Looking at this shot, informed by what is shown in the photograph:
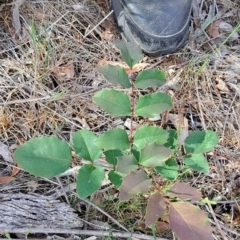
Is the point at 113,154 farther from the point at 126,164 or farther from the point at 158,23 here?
the point at 158,23

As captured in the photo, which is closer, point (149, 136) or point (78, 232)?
point (149, 136)

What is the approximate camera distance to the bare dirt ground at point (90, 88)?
1232mm

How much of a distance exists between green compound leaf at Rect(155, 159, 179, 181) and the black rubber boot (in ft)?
2.07

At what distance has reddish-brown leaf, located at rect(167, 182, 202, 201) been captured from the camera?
932 millimetres

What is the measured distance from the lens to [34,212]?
116 cm

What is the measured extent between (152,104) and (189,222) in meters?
0.30

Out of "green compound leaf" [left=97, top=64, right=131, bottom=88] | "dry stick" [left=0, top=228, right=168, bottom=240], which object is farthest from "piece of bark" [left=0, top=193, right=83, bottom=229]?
"green compound leaf" [left=97, top=64, right=131, bottom=88]

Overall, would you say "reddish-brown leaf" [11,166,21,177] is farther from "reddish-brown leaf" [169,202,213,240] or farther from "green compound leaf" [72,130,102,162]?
"reddish-brown leaf" [169,202,213,240]

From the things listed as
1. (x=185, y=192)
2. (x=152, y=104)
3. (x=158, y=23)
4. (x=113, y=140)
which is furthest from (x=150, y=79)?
(x=158, y=23)

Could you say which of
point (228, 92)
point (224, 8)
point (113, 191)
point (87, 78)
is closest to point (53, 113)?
point (87, 78)

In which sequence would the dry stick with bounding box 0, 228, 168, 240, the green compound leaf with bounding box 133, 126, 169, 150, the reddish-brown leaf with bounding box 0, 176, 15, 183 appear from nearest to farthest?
the green compound leaf with bounding box 133, 126, 169, 150
the dry stick with bounding box 0, 228, 168, 240
the reddish-brown leaf with bounding box 0, 176, 15, 183

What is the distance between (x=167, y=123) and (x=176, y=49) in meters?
0.31

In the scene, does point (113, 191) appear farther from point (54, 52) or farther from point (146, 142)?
point (54, 52)

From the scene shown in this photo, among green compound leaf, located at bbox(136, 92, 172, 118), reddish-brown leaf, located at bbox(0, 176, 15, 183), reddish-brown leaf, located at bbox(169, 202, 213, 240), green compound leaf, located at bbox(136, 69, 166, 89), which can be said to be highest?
green compound leaf, located at bbox(136, 69, 166, 89)
